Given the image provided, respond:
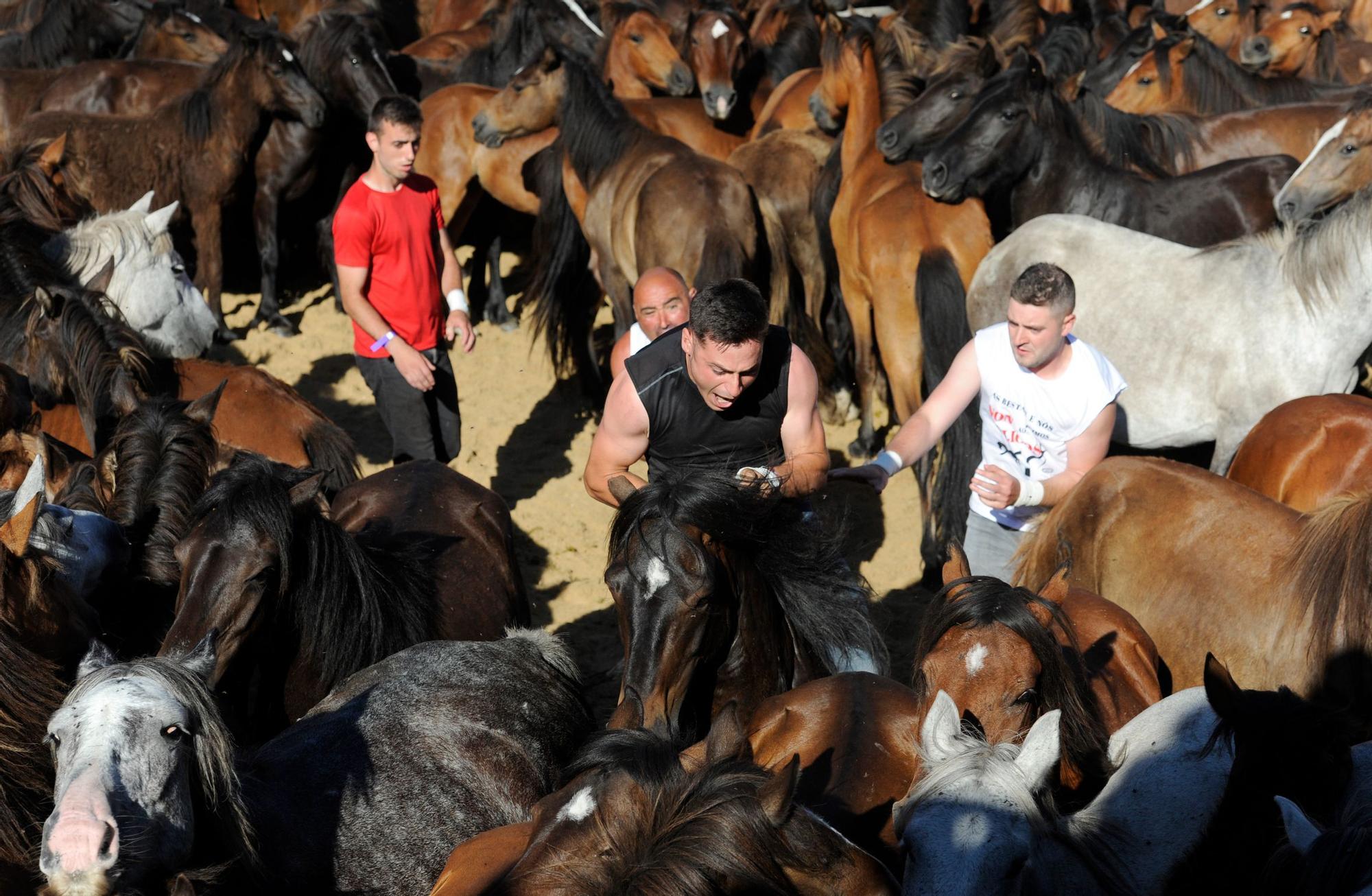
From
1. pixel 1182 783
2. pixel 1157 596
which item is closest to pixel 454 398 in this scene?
pixel 1157 596

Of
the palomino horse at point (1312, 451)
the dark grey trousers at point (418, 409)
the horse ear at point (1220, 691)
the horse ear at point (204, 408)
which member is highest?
the horse ear at point (1220, 691)

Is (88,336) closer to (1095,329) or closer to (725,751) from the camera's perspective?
(725,751)

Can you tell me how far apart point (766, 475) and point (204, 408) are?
2123mm

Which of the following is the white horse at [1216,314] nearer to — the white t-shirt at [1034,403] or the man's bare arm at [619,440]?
the white t-shirt at [1034,403]

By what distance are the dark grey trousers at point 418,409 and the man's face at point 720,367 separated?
2627mm

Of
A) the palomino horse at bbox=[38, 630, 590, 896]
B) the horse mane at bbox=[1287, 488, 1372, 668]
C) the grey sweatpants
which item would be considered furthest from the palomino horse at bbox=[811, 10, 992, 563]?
the palomino horse at bbox=[38, 630, 590, 896]

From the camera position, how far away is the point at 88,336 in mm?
4883

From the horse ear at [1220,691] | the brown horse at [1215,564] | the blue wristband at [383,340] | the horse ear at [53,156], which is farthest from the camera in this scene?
the horse ear at [53,156]

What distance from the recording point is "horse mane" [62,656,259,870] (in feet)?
7.48

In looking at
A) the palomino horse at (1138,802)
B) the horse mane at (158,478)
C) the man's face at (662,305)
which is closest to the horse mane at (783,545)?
the palomino horse at (1138,802)

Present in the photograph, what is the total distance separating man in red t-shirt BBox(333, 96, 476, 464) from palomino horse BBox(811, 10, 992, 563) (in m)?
2.40

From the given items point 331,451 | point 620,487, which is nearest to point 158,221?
point 331,451

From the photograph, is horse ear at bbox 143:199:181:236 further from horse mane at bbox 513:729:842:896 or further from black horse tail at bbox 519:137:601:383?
horse mane at bbox 513:729:842:896

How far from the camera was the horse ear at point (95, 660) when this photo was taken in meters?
2.43
